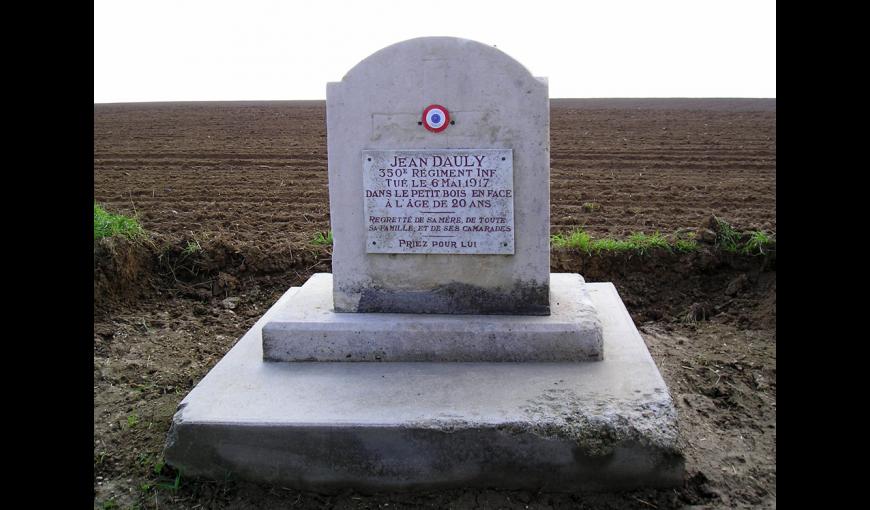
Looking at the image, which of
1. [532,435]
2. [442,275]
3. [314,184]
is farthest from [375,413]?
[314,184]

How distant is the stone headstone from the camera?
12.2ft

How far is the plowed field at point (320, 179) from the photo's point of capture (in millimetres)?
7309

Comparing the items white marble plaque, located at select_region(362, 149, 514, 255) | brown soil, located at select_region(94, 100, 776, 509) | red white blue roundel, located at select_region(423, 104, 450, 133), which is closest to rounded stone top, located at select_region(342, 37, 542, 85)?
red white blue roundel, located at select_region(423, 104, 450, 133)

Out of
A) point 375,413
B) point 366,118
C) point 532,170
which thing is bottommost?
point 375,413

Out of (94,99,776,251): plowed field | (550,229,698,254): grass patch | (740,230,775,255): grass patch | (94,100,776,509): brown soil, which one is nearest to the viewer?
(94,100,776,509): brown soil

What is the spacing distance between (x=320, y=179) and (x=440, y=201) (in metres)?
6.57

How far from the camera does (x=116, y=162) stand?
12461 mm

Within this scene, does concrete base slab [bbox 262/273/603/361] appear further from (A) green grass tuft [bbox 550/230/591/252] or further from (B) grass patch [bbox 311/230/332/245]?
(B) grass patch [bbox 311/230/332/245]

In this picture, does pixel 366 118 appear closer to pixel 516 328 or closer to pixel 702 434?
pixel 516 328

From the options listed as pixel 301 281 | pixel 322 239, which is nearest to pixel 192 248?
pixel 301 281

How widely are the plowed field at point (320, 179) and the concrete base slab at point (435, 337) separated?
2.56 m

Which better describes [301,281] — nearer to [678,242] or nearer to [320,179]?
[678,242]

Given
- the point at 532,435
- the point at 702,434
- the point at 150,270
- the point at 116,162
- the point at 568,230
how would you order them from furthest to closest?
the point at 116,162 < the point at 568,230 < the point at 150,270 < the point at 702,434 < the point at 532,435

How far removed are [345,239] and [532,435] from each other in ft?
4.75
